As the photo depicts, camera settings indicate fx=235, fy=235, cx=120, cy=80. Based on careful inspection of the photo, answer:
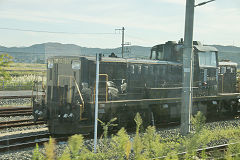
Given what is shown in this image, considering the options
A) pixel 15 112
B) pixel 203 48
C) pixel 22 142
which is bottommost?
pixel 22 142

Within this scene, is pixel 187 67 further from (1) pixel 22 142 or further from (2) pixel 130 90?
(1) pixel 22 142

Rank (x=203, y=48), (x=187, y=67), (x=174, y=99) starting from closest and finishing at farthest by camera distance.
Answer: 1. (x=187, y=67)
2. (x=174, y=99)
3. (x=203, y=48)

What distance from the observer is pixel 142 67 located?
8.66m

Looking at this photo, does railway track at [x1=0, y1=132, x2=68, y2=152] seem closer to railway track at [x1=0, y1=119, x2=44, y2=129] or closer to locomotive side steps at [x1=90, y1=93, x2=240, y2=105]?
railway track at [x1=0, y1=119, x2=44, y2=129]

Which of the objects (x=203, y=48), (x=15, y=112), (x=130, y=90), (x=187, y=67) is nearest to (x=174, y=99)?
(x=130, y=90)

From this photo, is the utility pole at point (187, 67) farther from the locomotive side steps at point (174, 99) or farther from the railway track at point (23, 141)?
the railway track at point (23, 141)

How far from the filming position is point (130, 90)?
834cm

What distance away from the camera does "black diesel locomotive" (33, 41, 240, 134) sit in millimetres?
6914

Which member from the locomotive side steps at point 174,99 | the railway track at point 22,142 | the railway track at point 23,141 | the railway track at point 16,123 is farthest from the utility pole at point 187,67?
the railway track at point 16,123

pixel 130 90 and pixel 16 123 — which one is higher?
pixel 130 90

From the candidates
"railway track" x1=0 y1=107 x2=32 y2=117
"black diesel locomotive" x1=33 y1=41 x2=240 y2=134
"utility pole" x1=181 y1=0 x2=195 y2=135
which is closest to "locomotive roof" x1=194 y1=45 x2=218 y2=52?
"black diesel locomotive" x1=33 y1=41 x2=240 y2=134

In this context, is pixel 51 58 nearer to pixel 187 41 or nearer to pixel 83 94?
pixel 83 94

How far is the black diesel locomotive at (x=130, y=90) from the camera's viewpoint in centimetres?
691

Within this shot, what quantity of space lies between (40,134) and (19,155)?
1669mm
